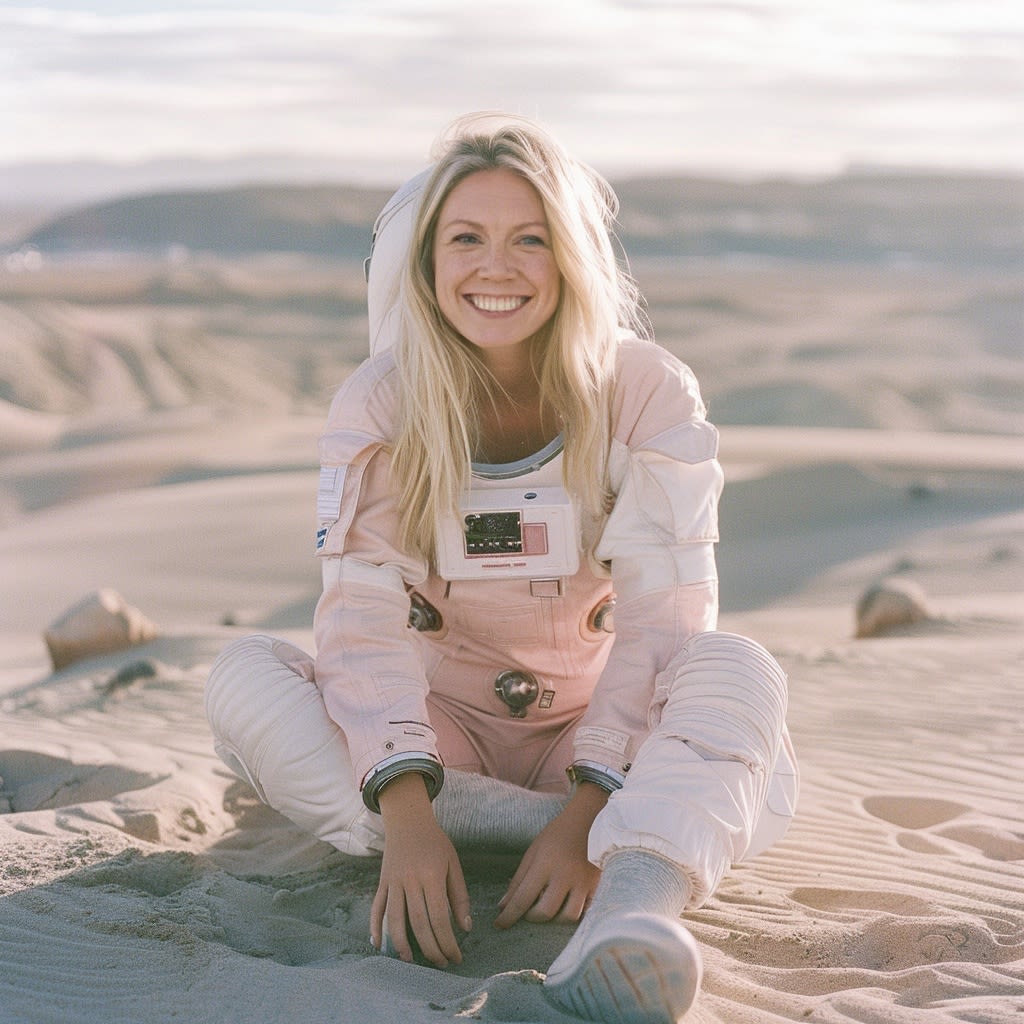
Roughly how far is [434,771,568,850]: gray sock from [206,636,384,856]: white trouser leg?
0.58 feet

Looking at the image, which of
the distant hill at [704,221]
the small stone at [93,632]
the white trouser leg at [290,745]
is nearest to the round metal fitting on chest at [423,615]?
the white trouser leg at [290,745]

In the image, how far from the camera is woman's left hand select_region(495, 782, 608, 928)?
10.0 ft

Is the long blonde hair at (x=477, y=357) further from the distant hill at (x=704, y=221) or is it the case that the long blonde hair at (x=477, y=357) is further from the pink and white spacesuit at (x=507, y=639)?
the distant hill at (x=704, y=221)

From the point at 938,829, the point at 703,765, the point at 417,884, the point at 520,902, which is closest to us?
the point at 703,765

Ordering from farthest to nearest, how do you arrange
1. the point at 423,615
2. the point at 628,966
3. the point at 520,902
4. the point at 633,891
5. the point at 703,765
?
the point at 423,615 → the point at 520,902 → the point at 703,765 → the point at 633,891 → the point at 628,966

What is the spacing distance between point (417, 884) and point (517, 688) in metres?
0.72

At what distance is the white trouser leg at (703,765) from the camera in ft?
9.04

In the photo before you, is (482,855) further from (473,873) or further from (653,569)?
(653,569)

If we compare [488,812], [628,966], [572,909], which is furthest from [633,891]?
[488,812]

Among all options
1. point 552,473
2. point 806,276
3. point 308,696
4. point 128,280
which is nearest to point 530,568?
point 552,473

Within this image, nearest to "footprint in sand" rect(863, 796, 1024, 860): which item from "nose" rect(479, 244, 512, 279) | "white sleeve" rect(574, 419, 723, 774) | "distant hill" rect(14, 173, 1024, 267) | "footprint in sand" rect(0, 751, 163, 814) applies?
"white sleeve" rect(574, 419, 723, 774)

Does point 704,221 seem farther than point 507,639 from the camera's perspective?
Yes

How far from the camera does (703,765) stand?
284 cm

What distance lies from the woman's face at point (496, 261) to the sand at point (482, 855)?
1.34 meters
